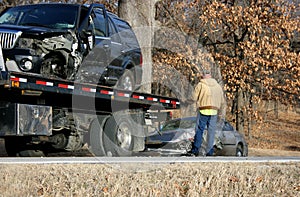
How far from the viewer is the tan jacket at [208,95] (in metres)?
12.7

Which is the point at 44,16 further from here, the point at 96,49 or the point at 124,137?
the point at 124,137

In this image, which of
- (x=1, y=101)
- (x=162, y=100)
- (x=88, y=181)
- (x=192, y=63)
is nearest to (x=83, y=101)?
(x=1, y=101)

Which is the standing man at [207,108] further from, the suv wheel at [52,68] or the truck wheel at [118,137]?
the suv wheel at [52,68]

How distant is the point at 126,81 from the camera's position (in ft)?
45.6

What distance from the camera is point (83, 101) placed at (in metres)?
11.4

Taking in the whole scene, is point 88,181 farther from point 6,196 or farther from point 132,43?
point 132,43

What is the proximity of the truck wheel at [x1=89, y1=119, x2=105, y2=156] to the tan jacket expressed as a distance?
2266mm

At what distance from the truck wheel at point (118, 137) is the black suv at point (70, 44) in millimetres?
977

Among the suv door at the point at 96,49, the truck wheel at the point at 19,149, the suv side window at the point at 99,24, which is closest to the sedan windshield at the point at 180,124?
the suv door at the point at 96,49

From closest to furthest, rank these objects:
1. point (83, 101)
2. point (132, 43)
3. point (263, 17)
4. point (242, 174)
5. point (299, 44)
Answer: point (242, 174) < point (83, 101) < point (132, 43) < point (263, 17) < point (299, 44)

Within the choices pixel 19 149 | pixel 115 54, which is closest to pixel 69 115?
pixel 19 149

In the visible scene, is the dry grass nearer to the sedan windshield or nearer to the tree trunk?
the sedan windshield

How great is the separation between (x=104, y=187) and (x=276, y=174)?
2.78m

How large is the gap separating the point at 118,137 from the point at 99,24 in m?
2.65
